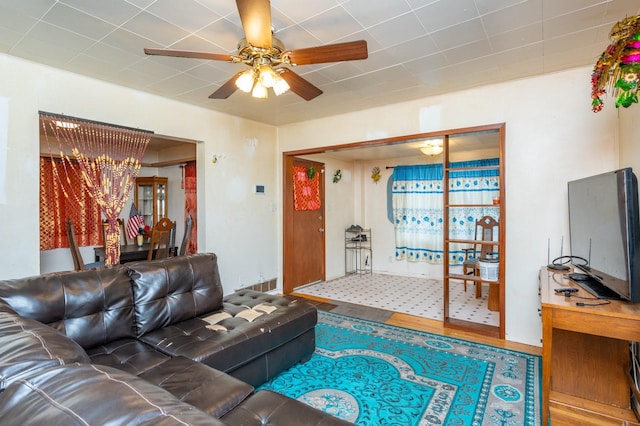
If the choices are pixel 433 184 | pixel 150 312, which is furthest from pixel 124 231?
pixel 433 184

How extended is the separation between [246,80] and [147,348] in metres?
1.80

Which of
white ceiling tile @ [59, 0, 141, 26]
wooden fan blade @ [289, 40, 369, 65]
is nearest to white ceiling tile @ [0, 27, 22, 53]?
white ceiling tile @ [59, 0, 141, 26]

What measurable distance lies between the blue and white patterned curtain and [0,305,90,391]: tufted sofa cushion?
17.4 ft

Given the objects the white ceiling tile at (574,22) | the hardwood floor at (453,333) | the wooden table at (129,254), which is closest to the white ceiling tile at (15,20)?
the wooden table at (129,254)

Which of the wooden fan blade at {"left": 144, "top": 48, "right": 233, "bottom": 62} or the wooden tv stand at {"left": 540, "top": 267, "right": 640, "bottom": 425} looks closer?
the wooden tv stand at {"left": 540, "top": 267, "right": 640, "bottom": 425}

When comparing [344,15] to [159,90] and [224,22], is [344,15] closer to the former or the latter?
[224,22]

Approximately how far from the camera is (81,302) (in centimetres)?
196

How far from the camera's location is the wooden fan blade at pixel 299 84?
2236 millimetres

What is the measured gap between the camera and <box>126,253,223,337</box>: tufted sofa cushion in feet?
7.36

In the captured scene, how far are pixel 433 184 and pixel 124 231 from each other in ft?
17.5

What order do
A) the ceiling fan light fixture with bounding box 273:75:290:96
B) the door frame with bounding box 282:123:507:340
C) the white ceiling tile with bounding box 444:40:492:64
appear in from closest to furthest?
the ceiling fan light fixture with bounding box 273:75:290:96
the white ceiling tile with bounding box 444:40:492:64
the door frame with bounding box 282:123:507:340

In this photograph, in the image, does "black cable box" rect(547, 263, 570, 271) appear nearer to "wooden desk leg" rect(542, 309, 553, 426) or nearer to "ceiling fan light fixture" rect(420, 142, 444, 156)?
"wooden desk leg" rect(542, 309, 553, 426)

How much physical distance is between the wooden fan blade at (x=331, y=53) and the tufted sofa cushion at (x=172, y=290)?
173 centimetres

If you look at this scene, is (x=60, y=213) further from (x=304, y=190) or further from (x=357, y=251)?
(x=357, y=251)
